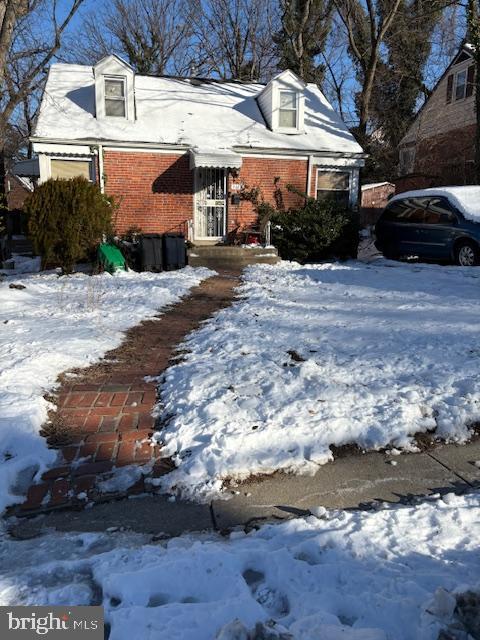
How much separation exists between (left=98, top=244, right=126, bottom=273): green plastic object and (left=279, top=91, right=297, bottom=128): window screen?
719 centimetres

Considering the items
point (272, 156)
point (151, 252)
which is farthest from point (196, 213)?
point (151, 252)

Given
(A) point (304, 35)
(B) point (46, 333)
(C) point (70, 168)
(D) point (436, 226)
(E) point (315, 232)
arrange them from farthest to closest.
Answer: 1. (A) point (304, 35)
2. (E) point (315, 232)
3. (C) point (70, 168)
4. (D) point (436, 226)
5. (B) point (46, 333)

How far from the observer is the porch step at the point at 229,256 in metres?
12.0

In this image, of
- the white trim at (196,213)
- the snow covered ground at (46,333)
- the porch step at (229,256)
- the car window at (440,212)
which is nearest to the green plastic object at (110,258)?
the snow covered ground at (46,333)

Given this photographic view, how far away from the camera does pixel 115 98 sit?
13.5 m

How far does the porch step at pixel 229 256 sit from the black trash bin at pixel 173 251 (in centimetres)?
60

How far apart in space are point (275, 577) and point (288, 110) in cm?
1484

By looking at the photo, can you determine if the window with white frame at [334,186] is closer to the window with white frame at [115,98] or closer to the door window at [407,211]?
the door window at [407,211]

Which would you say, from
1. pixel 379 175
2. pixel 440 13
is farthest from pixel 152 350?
pixel 379 175

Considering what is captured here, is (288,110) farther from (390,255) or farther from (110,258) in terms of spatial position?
(110,258)

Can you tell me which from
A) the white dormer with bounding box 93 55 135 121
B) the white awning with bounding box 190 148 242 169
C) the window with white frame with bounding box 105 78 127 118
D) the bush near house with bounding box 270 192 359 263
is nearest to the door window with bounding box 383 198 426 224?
the bush near house with bounding box 270 192 359 263

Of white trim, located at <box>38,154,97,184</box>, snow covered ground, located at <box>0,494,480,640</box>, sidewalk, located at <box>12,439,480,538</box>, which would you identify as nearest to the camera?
snow covered ground, located at <box>0,494,480,640</box>

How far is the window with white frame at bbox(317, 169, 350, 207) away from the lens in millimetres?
14688

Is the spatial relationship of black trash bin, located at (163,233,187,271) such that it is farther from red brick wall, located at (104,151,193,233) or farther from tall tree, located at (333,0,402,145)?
tall tree, located at (333,0,402,145)
